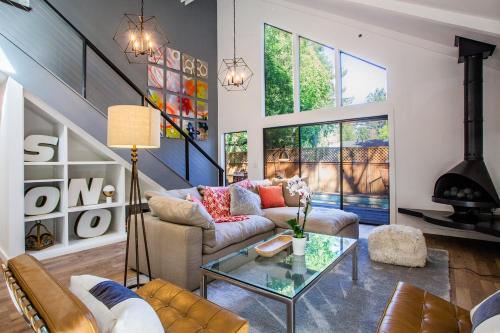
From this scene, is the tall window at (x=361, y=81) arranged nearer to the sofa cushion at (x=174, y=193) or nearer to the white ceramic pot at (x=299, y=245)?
the sofa cushion at (x=174, y=193)

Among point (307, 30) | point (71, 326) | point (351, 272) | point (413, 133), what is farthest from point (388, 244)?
point (307, 30)

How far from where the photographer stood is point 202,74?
681 cm

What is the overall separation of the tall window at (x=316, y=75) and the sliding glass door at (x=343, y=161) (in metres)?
0.53

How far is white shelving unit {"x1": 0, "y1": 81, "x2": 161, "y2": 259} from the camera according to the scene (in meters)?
2.97

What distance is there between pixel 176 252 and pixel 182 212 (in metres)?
0.36

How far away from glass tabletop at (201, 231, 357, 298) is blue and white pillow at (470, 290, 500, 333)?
826mm

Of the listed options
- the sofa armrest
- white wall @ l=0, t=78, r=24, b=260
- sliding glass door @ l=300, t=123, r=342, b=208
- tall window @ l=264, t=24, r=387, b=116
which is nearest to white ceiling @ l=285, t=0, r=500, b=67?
tall window @ l=264, t=24, r=387, b=116

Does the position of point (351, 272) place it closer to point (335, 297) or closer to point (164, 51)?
point (335, 297)

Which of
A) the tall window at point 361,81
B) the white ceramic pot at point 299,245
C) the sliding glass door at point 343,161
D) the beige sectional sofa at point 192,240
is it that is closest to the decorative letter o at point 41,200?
the beige sectional sofa at point 192,240

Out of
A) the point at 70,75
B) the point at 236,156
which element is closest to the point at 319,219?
the point at 236,156

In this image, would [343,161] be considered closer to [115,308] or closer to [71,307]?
[115,308]

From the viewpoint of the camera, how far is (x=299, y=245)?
2.20 metres

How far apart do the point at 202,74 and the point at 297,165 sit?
342 cm

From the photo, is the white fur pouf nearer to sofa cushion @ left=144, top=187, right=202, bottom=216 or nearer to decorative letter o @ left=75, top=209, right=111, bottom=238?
sofa cushion @ left=144, top=187, right=202, bottom=216
